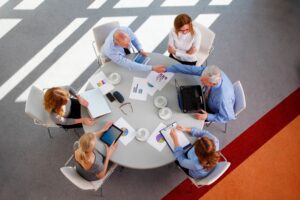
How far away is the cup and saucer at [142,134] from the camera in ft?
11.3

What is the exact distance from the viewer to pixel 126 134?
3.49 m

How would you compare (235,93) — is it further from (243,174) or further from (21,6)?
(21,6)

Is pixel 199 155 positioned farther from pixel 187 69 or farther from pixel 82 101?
pixel 82 101

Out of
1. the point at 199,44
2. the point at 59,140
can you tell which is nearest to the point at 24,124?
the point at 59,140

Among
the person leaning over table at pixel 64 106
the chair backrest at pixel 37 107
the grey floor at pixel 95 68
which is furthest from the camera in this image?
the grey floor at pixel 95 68

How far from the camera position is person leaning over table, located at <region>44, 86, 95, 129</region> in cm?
337

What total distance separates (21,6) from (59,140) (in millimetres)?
2655

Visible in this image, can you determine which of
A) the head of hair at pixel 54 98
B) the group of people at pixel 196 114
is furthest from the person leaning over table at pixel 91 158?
the head of hair at pixel 54 98

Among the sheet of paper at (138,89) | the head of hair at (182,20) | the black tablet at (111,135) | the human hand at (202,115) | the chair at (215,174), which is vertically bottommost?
the chair at (215,174)

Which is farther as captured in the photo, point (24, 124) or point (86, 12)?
point (86, 12)

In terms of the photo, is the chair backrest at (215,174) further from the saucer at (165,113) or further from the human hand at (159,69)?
the human hand at (159,69)

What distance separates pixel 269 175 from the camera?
13.9 ft

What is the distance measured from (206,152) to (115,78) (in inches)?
56.4

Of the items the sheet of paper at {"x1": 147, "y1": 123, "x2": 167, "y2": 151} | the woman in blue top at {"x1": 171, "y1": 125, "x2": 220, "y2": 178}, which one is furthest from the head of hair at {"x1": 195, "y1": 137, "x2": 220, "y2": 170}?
the sheet of paper at {"x1": 147, "y1": 123, "x2": 167, "y2": 151}
